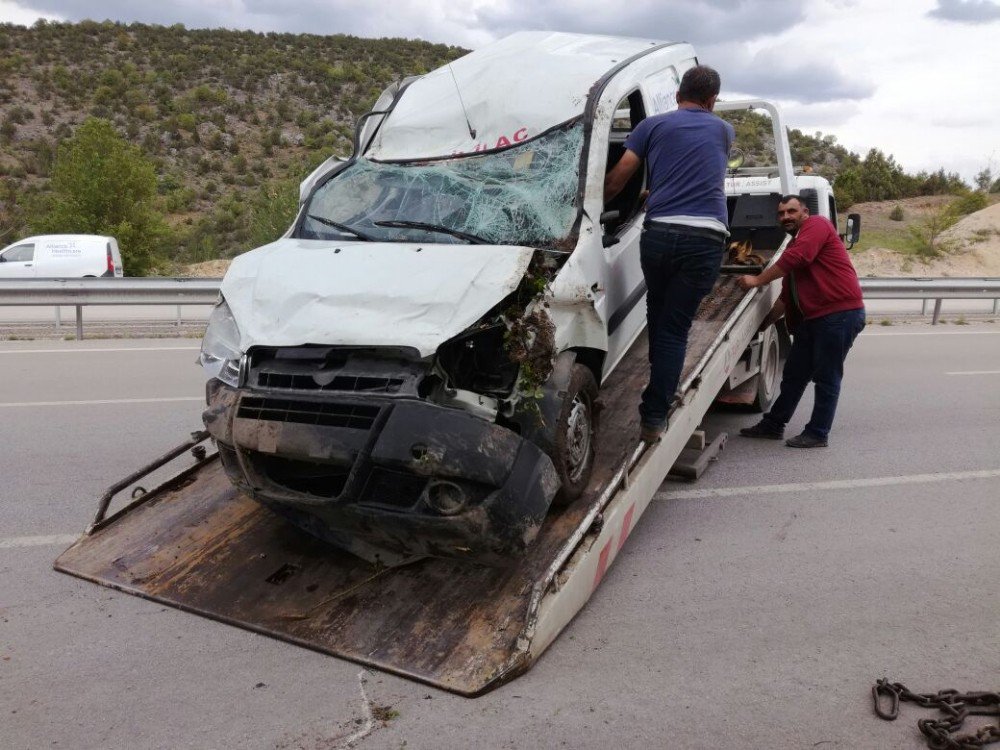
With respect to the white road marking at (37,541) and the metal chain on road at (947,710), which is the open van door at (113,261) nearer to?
the white road marking at (37,541)

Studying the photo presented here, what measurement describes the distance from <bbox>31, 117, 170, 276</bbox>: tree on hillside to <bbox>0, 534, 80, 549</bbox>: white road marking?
22.1 m

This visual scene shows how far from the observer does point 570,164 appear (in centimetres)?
491

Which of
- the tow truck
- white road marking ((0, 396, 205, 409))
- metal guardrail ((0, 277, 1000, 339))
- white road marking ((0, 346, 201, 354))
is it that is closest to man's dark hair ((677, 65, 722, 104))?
the tow truck

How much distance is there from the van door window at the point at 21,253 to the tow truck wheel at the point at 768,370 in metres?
16.8

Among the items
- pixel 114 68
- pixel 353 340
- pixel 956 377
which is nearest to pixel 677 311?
pixel 353 340

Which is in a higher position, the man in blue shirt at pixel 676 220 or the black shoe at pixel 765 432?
the man in blue shirt at pixel 676 220

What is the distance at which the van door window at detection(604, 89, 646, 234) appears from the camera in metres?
5.39

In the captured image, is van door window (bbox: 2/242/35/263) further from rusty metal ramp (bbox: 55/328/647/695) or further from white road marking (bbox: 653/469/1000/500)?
white road marking (bbox: 653/469/1000/500)

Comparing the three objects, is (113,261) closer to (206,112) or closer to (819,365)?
(819,365)

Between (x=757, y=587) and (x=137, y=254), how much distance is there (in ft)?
83.3

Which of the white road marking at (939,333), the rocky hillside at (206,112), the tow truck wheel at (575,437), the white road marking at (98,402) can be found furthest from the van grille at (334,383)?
the rocky hillside at (206,112)

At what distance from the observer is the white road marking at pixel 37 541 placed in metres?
4.85

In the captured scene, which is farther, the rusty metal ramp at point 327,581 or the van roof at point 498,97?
the van roof at point 498,97

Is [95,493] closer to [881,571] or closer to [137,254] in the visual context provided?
[881,571]
